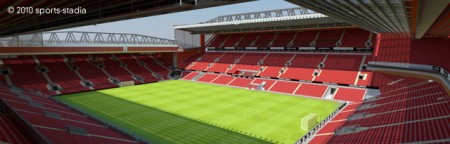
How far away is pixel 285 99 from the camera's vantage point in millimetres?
25391

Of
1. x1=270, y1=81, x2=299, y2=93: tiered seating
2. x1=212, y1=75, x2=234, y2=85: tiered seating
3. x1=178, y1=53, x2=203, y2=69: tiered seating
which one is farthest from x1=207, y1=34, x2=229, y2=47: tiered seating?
x1=270, y1=81, x2=299, y2=93: tiered seating

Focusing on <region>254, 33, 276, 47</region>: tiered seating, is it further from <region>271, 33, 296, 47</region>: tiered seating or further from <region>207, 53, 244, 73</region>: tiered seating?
<region>207, 53, 244, 73</region>: tiered seating

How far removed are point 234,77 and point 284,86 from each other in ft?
25.7

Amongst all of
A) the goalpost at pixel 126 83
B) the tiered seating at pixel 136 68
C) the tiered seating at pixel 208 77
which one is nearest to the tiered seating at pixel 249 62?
the tiered seating at pixel 208 77

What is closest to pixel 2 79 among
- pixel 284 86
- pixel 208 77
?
pixel 208 77

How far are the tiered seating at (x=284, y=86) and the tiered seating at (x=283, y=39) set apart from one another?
8.53m

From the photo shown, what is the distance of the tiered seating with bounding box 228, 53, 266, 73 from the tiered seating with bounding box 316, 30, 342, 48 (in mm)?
7903

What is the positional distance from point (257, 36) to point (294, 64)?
1007 centimetres

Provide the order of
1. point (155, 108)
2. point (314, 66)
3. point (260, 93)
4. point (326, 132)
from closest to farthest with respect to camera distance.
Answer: point (326, 132), point (155, 108), point (260, 93), point (314, 66)

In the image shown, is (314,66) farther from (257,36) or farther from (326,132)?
(326,132)

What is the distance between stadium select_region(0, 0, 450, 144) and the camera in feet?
37.3

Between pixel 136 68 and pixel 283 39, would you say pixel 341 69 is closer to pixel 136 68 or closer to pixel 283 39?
pixel 283 39

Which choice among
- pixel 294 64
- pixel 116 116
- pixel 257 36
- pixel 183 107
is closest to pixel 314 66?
pixel 294 64

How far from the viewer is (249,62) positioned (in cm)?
3719
